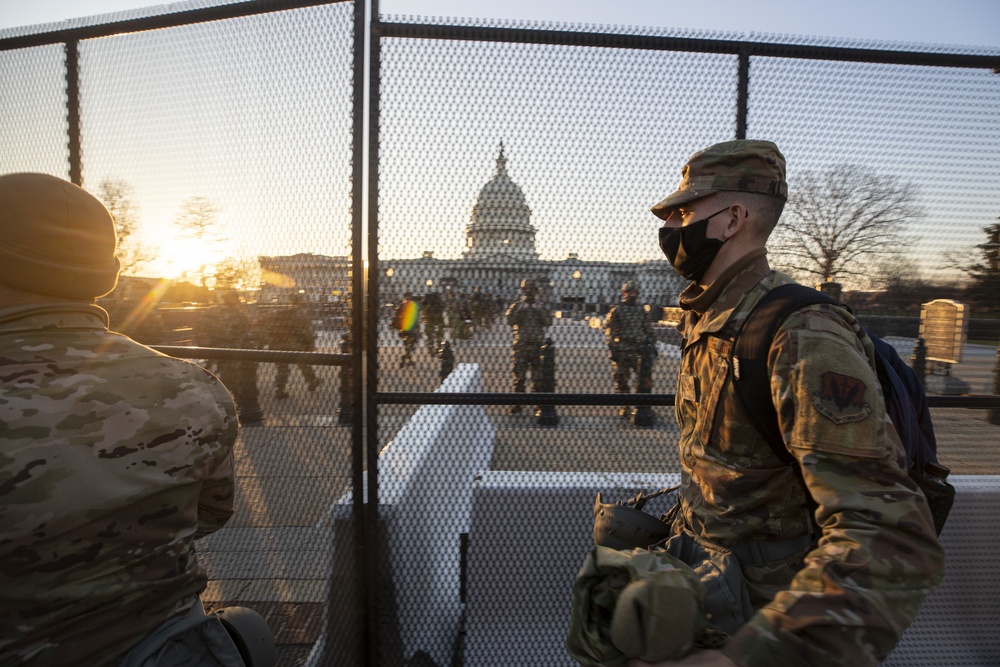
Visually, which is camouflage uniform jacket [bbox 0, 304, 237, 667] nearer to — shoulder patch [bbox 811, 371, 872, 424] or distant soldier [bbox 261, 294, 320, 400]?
distant soldier [bbox 261, 294, 320, 400]

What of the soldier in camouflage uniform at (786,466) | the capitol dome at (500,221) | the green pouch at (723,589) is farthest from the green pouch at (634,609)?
the capitol dome at (500,221)

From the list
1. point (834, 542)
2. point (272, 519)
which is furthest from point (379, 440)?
point (834, 542)

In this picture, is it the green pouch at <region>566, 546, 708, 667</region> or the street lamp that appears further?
the street lamp

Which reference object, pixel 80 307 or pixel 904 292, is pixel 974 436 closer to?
pixel 904 292

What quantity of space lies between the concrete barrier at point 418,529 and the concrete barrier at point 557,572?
17 cm

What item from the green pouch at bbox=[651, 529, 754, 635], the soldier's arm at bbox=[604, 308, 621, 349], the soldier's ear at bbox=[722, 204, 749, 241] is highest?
the soldier's ear at bbox=[722, 204, 749, 241]

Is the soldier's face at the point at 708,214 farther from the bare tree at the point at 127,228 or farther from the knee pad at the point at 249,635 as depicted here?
the bare tree at the point at 127,228

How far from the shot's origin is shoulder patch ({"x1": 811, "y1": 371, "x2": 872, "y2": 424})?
114 cm

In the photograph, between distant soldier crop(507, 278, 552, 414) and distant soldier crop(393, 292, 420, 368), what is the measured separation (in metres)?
0.42

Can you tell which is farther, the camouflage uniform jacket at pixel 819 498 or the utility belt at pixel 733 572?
the utility belt at pixel 733 572

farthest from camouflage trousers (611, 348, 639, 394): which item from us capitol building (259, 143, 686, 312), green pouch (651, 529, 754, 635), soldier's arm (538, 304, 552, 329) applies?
green pouch (651, 529, 754, 635)

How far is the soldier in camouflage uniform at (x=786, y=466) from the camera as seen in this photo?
1031 mm

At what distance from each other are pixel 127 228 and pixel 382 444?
1811mm

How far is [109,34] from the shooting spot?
9.02ft
